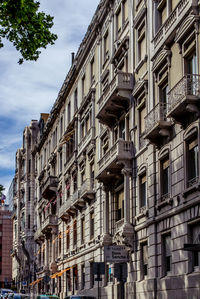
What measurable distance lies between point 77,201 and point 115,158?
12.1 m

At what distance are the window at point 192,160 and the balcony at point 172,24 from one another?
498 centimetres

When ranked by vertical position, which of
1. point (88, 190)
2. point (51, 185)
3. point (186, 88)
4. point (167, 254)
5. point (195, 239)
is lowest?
point (167, 254)

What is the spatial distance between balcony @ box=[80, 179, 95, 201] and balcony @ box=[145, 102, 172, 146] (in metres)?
13.6

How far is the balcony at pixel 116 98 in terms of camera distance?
32.2 meters

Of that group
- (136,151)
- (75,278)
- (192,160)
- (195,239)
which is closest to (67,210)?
(75,278)

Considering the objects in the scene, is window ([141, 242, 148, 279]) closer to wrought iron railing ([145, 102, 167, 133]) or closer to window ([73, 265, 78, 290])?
wrought iron railing ([145, 102, 167, 133])

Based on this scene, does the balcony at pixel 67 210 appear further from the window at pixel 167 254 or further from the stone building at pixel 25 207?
the stone building at pixel 25 207

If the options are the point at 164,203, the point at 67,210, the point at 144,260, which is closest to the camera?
the point at 164,203

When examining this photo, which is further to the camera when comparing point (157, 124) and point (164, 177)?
point (164, 177)

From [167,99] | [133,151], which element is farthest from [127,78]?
[167,99]

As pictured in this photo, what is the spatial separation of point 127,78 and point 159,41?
4.73m

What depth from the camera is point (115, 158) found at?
32062 millimetres

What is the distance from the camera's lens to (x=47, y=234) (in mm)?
60219

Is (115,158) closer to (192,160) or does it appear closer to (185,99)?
(192,160)
